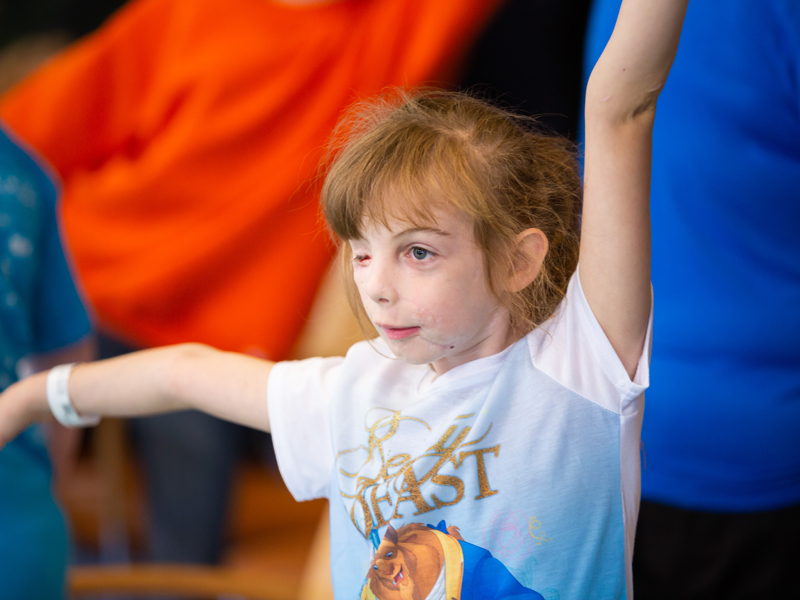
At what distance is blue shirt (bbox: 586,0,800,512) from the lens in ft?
2.10

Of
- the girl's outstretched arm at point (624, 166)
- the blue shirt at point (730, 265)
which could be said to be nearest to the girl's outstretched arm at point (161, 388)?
the girl's outstretched arm at point (624, 166)

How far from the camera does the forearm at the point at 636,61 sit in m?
0.39

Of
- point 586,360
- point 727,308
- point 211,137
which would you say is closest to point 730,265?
point 727,308

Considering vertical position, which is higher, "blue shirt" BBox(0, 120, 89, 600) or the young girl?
the young girl

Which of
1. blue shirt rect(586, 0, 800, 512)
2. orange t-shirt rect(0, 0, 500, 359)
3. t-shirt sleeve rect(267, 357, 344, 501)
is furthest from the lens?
orange t-shirt rect(0, 0, 500, 359)

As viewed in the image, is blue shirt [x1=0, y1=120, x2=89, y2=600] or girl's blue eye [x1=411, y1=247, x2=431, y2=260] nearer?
girl's blue eye [x1=411, y1=247, x2=431, y2=260]

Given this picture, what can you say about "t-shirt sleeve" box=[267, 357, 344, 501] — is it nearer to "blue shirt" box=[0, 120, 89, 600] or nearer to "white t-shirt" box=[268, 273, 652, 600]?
"white t-shirt" box=[268, 273, 652, 600]

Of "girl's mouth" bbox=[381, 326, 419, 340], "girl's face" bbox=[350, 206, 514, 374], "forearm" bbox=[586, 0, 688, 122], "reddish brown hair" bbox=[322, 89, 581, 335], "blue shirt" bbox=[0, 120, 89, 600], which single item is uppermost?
"forearm" bbox=[586, 0, 688, 122]

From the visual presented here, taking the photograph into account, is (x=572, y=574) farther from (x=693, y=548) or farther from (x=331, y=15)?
(x=331, y=15)

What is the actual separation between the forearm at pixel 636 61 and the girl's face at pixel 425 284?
11 cm

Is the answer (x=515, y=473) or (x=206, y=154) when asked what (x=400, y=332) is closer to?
(x=515, y=473)

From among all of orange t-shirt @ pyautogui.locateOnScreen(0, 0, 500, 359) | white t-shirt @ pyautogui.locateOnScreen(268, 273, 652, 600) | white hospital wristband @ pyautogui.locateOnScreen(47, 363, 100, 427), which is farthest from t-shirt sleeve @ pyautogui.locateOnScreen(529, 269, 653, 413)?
orange t-shirt @ pyautogui.locateOnScreen(0, 0, 500, 359)

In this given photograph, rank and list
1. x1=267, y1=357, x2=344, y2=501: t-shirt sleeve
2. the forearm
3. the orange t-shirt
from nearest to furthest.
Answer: the forearm < x1=267, y1=357, x2=344, y2=501: t-shirt sleeve < the orange t-shirt

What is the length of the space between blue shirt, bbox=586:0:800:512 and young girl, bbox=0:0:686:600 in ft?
0.72
